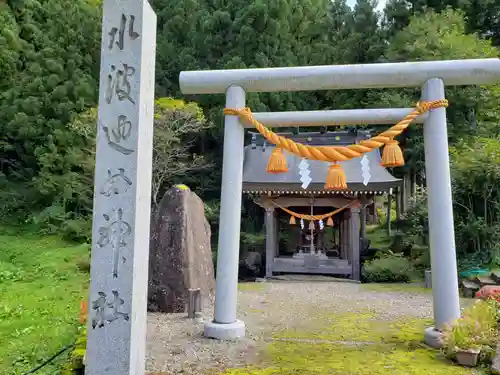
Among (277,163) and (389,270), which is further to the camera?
(389,270)

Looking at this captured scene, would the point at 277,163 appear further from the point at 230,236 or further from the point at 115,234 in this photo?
the point at 115,234

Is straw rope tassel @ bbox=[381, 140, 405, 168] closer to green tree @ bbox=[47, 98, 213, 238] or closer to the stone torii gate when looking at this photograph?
the stone torii gate

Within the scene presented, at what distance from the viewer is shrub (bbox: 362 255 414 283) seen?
11820mm

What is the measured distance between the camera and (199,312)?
6660 mm

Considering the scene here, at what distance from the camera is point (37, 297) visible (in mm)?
9039

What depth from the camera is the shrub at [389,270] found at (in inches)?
465

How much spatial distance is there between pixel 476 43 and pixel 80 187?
15271 millimetres

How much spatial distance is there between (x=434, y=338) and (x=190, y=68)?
16.4 meters

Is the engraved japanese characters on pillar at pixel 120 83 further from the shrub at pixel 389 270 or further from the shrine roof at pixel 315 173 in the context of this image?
the shrub at pixel 389 270

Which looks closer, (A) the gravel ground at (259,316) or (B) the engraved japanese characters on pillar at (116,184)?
(B) the engraved japanese characters on pillar at (116,184)

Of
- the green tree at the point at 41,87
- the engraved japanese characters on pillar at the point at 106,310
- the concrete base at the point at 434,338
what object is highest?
the green tree at the point at 41,87

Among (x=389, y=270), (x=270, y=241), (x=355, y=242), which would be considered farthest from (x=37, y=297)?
(x=389, y=270)

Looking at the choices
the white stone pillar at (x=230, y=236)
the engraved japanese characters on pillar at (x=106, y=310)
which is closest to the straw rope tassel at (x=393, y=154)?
the white stone pillar at (x=230, y=236)

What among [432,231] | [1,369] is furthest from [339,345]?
[1,369]
